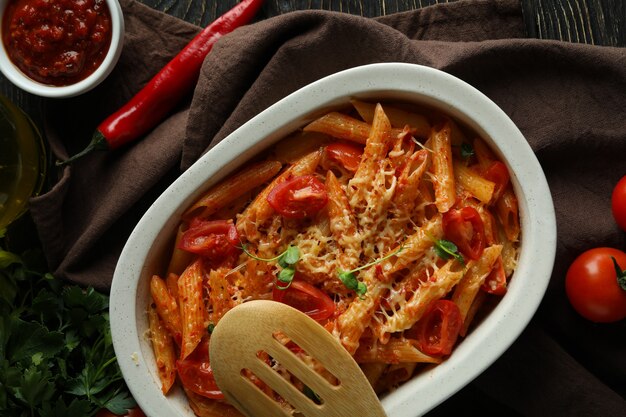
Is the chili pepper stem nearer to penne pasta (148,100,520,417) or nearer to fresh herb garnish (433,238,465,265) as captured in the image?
penne pasta (148,100,520,417)

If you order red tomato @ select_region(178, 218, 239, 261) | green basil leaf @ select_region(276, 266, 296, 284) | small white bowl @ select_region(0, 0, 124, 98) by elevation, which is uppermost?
small white bowl @ select_region(0, 0, 124, 98)

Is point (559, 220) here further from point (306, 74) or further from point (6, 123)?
point (6, 123)

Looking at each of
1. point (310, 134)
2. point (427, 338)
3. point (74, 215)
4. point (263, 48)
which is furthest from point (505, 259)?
point (74, 215)

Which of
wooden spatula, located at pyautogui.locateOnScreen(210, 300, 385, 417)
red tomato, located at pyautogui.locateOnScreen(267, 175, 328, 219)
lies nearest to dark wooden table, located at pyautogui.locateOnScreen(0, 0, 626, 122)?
red tomato, located at pyautogui.locateOnScreen(267, 175, 328, 219)

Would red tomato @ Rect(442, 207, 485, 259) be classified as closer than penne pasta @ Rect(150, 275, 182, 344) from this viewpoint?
Yes

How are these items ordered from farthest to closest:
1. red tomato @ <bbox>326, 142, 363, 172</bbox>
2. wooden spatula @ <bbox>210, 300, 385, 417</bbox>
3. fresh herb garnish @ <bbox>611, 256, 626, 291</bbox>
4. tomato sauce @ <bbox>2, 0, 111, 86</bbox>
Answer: tomato sauce @ <bbox>2, 0, 111, 86</bbox> < fresh herb garnish @ <bbox>611, 256, 626, 291</bbox> < red tomato @ <bbox>326, 142, 363, 172</bbox> < wooden spatula @ <bbox>210, 300, 385, 417</bbox>

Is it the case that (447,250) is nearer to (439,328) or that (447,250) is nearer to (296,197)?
(439,328)
